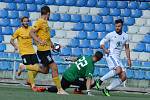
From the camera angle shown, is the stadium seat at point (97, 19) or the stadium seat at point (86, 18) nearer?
the stadium seat at point (97, 19)

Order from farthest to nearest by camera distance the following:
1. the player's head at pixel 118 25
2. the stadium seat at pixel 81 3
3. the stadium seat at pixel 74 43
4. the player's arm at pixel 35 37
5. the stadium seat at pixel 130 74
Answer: the stadium seat at pixel 81 3, the stadium seat at pixel 74 43, the stadium seat at pixel 130 74, the player's head at pixel 118 25, the player's arm at pixel 35 37

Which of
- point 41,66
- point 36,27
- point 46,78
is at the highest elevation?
point 36,27

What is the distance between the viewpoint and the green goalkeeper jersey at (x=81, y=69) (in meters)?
11.3

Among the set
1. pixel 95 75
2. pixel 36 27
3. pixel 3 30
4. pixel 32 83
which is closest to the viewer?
pixel 36 27

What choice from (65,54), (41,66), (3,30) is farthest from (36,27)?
(3,30)

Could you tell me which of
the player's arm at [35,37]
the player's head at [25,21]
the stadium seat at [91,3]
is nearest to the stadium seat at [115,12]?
the stadium seat at [91,3]

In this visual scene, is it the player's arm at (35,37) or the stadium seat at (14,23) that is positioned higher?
the player's arm at (35,37)

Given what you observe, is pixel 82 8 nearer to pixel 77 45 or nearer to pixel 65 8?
pixel 65 8

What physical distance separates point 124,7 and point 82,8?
1479 millimetres

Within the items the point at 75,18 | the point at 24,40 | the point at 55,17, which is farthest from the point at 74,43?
the point at 24,40

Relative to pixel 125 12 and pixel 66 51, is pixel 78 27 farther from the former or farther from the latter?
pixel 125 12

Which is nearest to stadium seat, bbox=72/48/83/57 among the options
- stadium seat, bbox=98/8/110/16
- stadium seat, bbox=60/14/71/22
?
stadium seat, bbox=60/14/71/22

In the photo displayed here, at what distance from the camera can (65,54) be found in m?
17.6

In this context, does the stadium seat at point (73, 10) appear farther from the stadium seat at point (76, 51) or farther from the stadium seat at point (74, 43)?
the stadium seat at point (76, 51)
